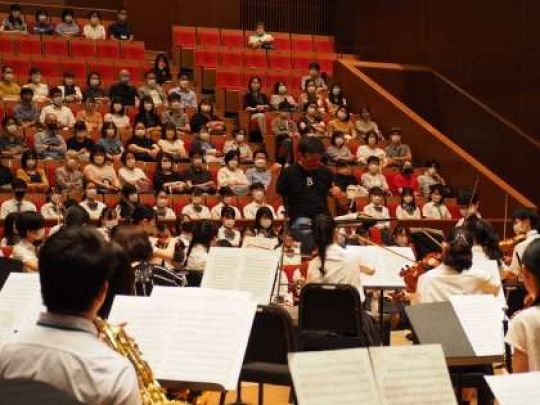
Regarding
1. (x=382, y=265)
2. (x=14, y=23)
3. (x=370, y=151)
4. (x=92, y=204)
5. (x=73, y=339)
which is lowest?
(x=92, y=204)

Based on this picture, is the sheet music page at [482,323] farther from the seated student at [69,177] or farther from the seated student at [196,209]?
the seated student at [69,177]

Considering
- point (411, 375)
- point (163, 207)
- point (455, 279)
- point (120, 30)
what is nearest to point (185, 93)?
point (120, 30)

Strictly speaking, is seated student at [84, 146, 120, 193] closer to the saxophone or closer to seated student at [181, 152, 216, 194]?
seated student at [181, 152, 216, 194]

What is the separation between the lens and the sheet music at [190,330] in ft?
10.6

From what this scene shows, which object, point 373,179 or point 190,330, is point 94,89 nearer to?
point 373,179

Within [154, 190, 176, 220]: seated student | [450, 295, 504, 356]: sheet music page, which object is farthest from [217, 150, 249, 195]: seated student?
[450, 295, 504, 356]: sheet music page

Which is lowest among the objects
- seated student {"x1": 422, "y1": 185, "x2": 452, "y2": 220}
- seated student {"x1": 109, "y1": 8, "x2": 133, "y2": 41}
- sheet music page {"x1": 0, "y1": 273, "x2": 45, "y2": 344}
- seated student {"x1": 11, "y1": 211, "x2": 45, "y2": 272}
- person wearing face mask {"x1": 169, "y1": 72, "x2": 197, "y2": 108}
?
seated student {"x1": 422, "y1": 185, "x2": 452, "y2": 220}

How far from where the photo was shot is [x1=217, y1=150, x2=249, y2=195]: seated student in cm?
1146

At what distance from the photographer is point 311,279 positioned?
19.7ft

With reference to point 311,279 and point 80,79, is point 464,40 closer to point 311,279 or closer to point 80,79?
point 80,79

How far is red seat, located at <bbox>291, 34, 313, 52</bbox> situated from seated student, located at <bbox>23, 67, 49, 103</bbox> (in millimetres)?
4888

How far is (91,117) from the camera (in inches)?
478

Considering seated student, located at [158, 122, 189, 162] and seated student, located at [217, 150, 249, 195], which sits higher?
seated student, located at [158, 122, 189, 162]

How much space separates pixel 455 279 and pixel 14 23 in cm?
991
